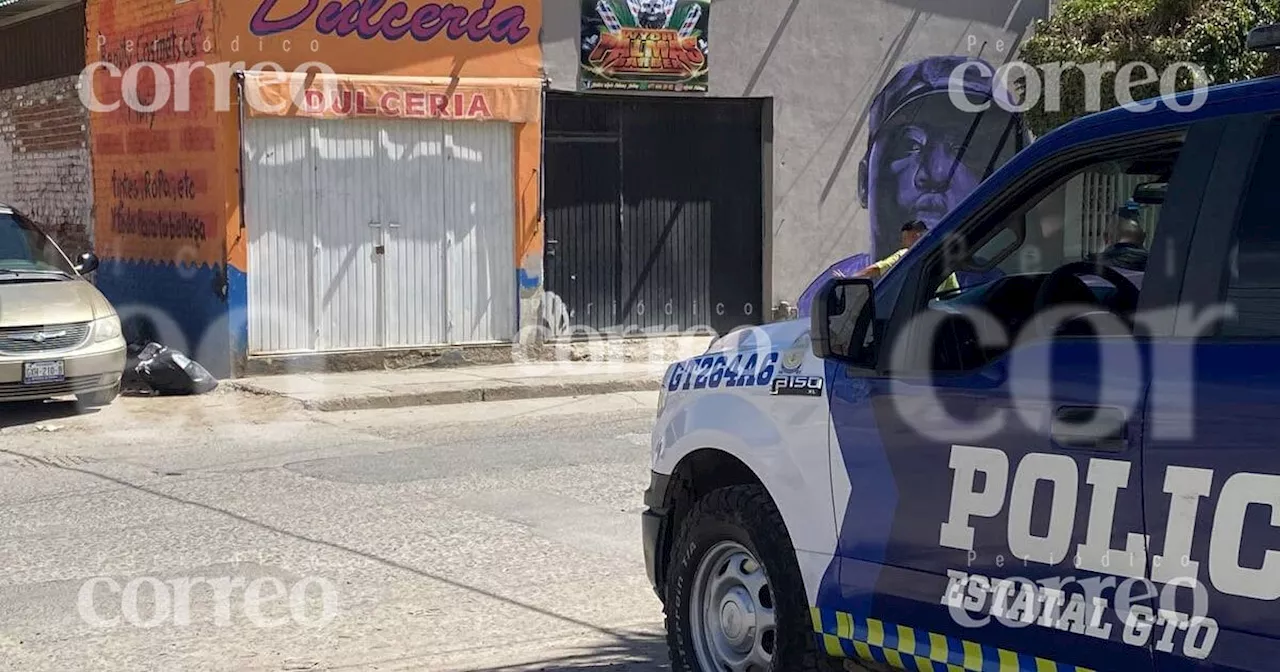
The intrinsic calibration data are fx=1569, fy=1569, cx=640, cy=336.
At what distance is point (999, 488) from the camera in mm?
4055

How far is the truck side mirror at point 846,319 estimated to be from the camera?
450 cm

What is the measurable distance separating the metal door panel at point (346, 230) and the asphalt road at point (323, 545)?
7.88 feet

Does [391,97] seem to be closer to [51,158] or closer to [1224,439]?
[51,158]

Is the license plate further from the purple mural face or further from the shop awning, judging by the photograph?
the purple mural face

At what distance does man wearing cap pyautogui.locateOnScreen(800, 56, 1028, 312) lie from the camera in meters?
19.6

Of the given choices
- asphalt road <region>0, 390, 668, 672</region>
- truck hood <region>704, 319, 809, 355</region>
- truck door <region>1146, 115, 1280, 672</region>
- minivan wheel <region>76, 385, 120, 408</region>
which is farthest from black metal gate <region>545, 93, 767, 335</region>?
truck door <region>1146, 115, 1280, 672</region>

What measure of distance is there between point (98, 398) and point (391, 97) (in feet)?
14.1

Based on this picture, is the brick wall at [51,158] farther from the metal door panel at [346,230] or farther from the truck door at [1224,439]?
the truck door at [1224,439]

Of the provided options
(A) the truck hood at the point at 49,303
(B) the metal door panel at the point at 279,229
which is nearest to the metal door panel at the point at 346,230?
(B) the metal door panel at the point at 279,229

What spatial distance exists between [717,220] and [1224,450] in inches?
597

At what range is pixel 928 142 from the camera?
19.9 metres

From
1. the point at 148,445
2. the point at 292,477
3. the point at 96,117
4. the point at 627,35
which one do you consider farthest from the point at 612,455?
the point at 96,117

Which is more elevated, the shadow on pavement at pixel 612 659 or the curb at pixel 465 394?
the curb at pixel 465 394

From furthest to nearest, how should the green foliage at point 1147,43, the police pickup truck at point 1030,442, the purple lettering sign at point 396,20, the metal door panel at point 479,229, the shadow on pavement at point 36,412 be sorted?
the green foliage at point 1147,43 < the metal door panel at point 479,229 < the purple lettering sign at point 396,20 < the shadow on pavement at point 36,412 < the police pickup truck at point 1030,442
